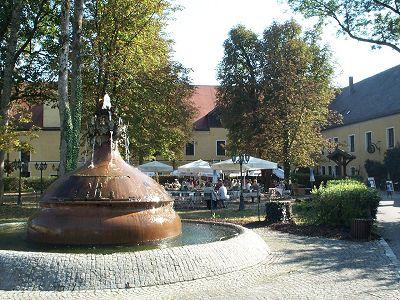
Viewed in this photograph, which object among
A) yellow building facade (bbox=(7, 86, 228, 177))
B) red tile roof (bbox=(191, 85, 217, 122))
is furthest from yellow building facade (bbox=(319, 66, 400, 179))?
red tile roof (bbox=(191, 85, 217, 122))

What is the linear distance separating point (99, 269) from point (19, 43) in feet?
76.4

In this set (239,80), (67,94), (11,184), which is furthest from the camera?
(11,184)

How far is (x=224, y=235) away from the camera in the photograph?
1190 centimetres

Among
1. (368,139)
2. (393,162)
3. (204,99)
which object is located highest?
(204,99)

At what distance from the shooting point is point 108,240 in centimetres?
982

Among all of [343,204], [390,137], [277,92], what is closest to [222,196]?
[343,204]

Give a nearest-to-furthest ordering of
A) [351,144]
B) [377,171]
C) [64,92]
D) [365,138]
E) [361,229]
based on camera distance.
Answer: [361,229]
[64,92]
[377,171]
[365,138]
[351,144]

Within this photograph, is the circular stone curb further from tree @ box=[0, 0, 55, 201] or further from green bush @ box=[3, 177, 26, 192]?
green bush @ box=[3, 177, 26, 192]

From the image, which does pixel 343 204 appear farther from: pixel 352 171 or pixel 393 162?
pixel 352 171

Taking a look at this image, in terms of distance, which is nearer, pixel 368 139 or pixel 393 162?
pixel 393 162

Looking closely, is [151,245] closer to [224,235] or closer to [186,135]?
[224,235]

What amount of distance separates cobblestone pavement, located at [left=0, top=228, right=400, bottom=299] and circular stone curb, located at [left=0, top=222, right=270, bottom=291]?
204mm

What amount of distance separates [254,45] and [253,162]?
65.3 ft

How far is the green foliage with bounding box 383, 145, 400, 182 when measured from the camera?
130 ft
